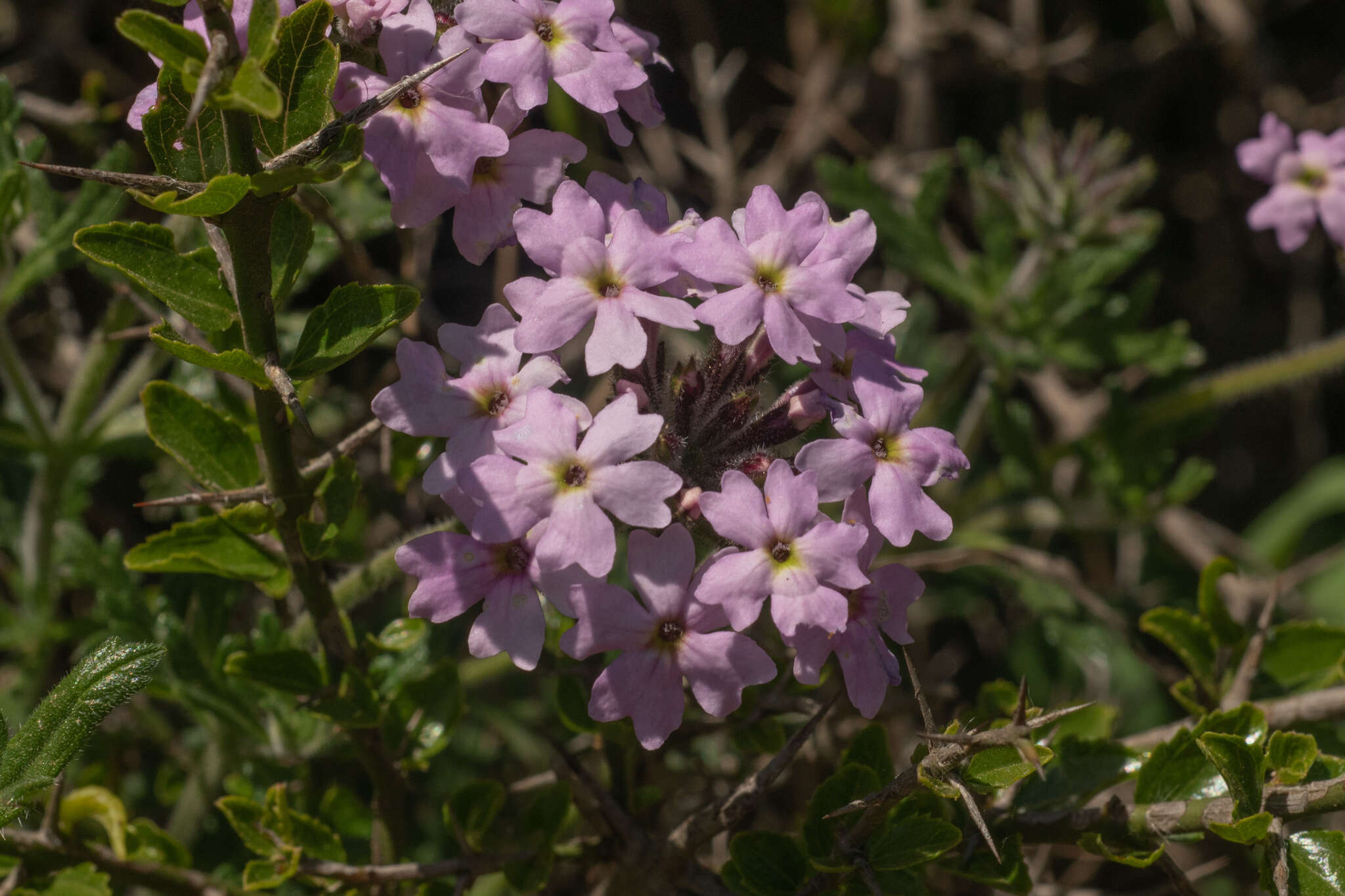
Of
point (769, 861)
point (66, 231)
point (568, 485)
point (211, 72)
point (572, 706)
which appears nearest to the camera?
point (211, 72)

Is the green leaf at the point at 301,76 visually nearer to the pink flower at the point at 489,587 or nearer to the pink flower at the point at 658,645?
the pink flower at the point at 489,587

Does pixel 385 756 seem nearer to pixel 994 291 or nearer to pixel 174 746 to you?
pixel 174 746

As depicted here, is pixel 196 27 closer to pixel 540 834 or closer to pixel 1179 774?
pixel 540 834

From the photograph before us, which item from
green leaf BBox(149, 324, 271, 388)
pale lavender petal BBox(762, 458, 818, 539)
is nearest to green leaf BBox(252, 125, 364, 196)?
green leaf BBox(149, 324, 271, 388)

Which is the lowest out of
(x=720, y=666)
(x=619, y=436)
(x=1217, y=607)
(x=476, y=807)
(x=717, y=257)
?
(x=476, y=807)

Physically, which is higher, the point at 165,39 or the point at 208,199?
the point at 165,39

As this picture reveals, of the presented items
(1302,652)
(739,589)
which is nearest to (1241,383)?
(1302,652)

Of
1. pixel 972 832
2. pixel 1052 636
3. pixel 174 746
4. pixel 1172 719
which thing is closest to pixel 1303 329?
pixel 1172 719

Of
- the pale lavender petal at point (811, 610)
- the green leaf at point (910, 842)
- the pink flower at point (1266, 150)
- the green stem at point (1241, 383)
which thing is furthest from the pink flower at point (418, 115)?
the green stem at point (1241, 383)
